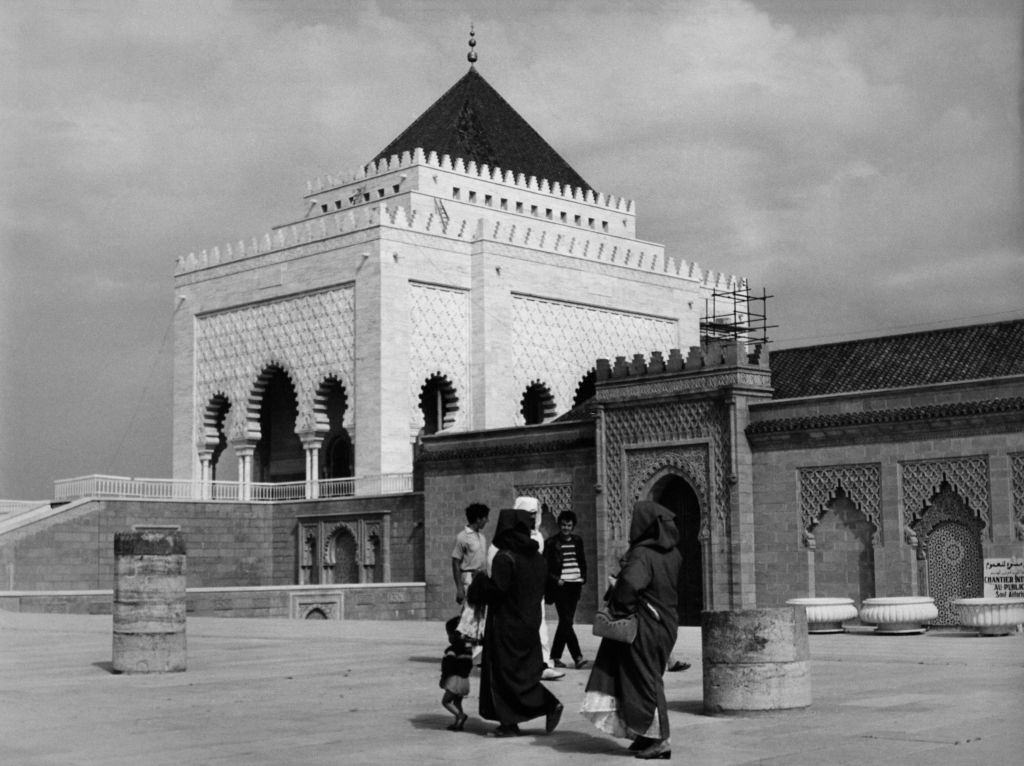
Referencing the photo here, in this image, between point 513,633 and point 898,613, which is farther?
point 898,613

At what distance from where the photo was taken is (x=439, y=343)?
36.0 metres

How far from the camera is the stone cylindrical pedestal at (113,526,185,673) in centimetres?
1190

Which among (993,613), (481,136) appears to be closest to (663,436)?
(993,613)

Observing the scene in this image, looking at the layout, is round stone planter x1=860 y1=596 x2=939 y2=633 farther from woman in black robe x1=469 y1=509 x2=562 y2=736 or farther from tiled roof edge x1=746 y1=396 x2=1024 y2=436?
woman in black robe x1=469 y1=509 x2=562 y2=736

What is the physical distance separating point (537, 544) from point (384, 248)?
2683 cm

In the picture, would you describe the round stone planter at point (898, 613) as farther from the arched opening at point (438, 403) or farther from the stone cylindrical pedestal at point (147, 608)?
the arched opening at point (438, 403)

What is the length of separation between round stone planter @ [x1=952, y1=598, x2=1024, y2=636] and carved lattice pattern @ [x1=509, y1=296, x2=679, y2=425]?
21815 millimetres

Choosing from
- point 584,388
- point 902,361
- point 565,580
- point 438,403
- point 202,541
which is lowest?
point 565,580

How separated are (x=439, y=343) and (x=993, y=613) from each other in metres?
21.9

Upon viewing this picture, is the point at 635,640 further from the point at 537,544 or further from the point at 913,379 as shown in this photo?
the point at 913,379

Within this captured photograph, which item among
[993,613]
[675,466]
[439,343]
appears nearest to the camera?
[993,613]

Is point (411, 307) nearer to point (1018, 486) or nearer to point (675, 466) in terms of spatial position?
point (675, 466)

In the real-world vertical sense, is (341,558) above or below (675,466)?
below

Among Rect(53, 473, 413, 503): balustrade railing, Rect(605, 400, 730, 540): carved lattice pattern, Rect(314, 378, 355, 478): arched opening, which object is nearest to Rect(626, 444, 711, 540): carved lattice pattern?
Rect(605, 400, 730, 540): carved lattice pattern
